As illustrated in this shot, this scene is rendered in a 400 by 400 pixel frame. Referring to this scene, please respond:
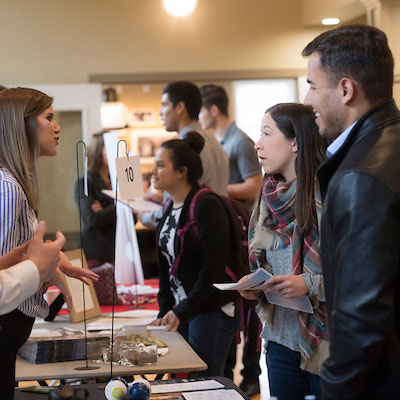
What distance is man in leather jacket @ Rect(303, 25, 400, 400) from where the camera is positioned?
1.18 meters

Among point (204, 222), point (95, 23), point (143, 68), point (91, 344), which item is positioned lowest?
point (91, 344)

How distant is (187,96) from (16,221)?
2.15m

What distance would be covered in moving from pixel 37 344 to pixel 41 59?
16.0ft

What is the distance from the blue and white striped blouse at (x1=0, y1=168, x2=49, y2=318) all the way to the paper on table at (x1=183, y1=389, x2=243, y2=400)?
0.49 meters

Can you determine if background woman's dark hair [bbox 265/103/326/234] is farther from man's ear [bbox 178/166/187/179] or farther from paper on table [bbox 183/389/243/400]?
man's ear [bbox 178/166/187/179]

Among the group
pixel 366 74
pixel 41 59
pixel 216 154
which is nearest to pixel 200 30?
pixel 41 59

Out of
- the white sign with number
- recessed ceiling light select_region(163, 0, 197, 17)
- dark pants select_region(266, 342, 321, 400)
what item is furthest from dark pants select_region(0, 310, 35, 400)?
recessed ceiling light select_region(163, 0, 197, 17)

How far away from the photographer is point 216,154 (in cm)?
364

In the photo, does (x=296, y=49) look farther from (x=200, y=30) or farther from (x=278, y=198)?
(x=278, y=198)

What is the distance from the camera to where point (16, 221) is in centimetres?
183

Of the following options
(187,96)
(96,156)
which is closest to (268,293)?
(187,96)

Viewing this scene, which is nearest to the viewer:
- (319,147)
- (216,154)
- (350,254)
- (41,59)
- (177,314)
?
(350,254)

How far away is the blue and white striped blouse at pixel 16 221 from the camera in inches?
70.4

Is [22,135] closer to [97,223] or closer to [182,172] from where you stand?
[182,172]
